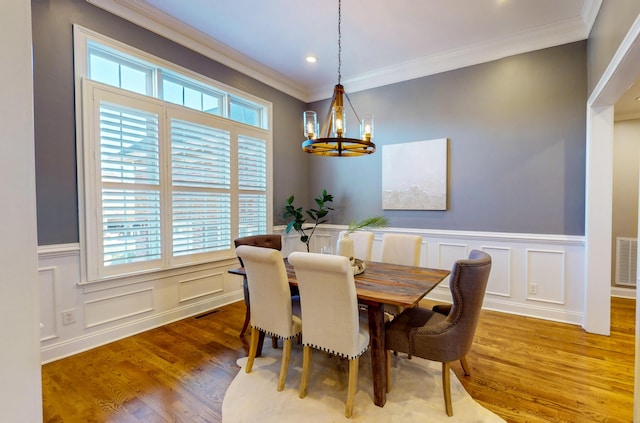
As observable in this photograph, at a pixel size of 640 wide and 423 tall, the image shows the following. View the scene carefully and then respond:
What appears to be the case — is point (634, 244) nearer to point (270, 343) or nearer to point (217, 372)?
point (270, 343)

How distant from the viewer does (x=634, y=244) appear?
412cm

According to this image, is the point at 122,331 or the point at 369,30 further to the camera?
the point at 369,30

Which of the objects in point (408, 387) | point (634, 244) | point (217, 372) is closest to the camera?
point (408, 387)

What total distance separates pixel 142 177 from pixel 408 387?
3057mm

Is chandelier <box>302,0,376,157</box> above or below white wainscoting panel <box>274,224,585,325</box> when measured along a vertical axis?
above

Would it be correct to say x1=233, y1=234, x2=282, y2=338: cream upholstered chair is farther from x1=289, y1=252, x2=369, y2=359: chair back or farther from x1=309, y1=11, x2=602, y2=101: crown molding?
x1=309, y1=11, x2=602, y2=101: crown molding

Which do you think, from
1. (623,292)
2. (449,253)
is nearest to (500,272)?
(449,253)

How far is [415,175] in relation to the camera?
13.6 ft

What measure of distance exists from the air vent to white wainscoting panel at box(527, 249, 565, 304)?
1.69 metres

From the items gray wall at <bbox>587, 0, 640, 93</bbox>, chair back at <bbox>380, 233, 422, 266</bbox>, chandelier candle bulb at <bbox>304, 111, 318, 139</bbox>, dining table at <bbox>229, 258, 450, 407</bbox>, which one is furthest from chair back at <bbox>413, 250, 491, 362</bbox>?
gray wall at <bbox>587, 0, 640, 93</bbox>

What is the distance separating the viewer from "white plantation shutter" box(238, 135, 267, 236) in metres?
4.14

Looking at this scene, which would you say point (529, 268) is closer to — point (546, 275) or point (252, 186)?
point (546, 275)

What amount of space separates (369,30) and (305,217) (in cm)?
293

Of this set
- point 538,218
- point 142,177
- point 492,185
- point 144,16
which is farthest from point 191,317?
point 538,218
